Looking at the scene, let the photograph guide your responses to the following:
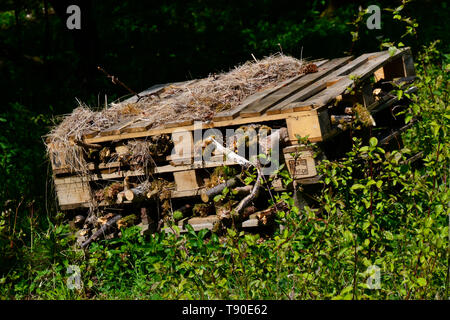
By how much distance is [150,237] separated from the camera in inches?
190

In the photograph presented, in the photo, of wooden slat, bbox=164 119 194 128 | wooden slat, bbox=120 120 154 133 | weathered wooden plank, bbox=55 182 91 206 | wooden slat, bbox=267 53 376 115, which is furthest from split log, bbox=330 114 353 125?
weathered wooden plank, bbox=55 182 91 206

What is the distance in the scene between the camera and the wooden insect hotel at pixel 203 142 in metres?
4.50

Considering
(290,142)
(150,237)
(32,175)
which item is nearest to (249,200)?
(290,142)

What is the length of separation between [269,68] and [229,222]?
2064 mm

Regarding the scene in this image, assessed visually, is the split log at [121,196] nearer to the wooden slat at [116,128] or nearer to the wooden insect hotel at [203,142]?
the wooden insect hotel at [203,142]

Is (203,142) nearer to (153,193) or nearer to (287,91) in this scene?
(153,193)

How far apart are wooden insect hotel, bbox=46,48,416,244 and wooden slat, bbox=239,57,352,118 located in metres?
0.01

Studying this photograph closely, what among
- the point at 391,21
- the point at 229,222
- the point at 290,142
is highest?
the point at 391,21

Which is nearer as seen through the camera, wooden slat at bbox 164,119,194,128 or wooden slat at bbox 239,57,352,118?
wooden slat at bbox 239,57,352,118

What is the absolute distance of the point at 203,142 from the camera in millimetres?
4691

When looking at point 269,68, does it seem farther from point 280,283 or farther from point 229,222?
point 280,283

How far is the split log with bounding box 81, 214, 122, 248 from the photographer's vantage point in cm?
502

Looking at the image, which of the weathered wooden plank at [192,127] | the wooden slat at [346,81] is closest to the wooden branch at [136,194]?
the weathered wooden plank at [192,127]

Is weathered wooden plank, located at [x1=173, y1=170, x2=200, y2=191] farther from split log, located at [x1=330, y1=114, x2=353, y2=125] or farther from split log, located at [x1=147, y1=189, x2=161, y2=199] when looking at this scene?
split log, located at [x1=330, y1=114, x2=353, y2=125]
